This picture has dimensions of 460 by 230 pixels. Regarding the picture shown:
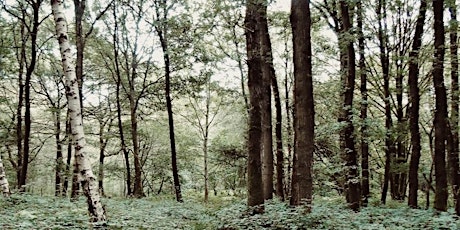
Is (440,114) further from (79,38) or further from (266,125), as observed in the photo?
(79,38)

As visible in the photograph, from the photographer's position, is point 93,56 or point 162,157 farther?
point 162,157

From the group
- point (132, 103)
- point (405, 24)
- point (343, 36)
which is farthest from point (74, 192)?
point (405, 24)

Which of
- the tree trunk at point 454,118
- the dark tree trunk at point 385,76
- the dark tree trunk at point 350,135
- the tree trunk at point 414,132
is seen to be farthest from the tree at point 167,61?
the tree trunk at point 454,118

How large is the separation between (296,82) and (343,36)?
97.1 inches

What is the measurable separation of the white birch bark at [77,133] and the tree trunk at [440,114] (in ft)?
25.4

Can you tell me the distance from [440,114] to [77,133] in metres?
8.23

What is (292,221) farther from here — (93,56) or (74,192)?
(93,56)

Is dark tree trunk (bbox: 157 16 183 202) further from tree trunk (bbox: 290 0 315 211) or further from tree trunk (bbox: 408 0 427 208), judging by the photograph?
tree trunk (bbox: 290 0 315 211)

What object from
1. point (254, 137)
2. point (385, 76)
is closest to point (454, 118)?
point (385, 76)

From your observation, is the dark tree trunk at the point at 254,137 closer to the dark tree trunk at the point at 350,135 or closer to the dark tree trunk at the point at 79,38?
the dark tree trunk at the point at 350,135

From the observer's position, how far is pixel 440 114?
917 cm

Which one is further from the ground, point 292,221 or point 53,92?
point 53,92

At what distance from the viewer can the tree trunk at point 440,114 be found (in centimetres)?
917

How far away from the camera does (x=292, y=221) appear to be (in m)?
7.13
